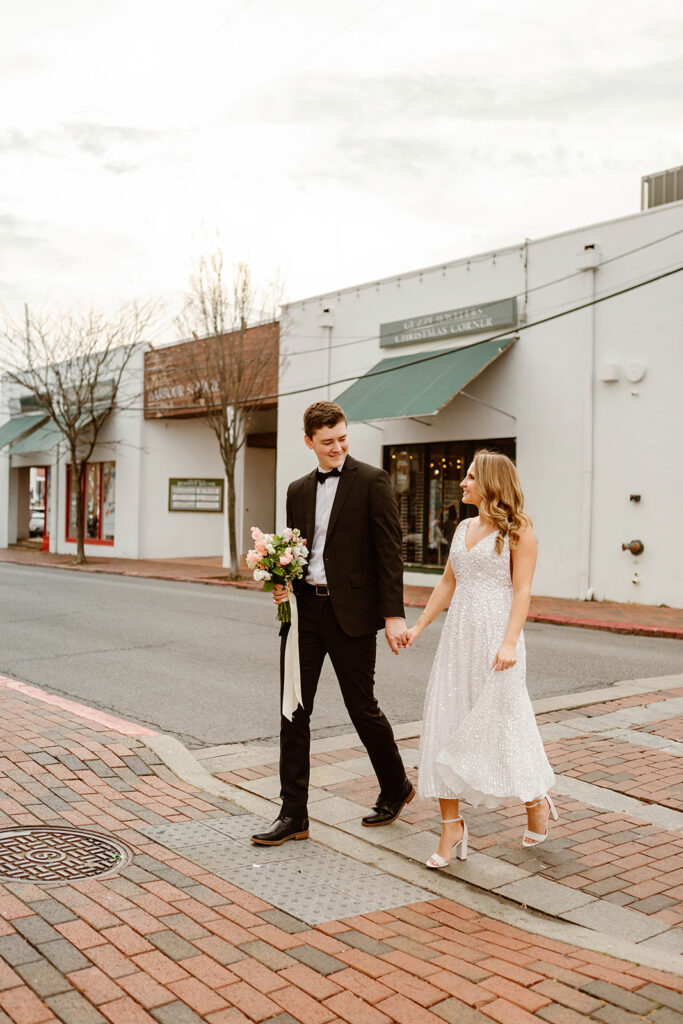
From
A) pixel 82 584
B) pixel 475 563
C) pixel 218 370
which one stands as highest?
pixel 218 370

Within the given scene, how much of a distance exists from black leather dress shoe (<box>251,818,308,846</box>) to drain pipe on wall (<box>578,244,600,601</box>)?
12.2 metres

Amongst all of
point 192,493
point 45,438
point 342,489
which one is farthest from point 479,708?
point 45,438

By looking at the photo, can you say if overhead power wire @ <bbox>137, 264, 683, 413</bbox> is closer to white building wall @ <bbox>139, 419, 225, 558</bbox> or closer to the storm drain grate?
white building wall @ <bbox>139, 419, 225, 558</bbox>

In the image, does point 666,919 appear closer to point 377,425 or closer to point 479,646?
point 479,646

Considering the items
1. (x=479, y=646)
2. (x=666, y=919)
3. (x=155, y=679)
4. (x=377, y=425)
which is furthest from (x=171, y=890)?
(x=377, y=425)

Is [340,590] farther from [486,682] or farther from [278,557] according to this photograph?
[486,682]

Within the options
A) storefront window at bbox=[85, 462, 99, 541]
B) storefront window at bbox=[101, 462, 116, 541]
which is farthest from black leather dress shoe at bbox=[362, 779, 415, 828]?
storefront window at bbox=[85, 462, 99, 541]

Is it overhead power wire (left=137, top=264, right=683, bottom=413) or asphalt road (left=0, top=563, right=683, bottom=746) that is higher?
overhead power wire (left=137, top=264, right=683, bottom=413)

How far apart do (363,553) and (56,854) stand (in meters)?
1.82

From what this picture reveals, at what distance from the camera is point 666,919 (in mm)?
3574

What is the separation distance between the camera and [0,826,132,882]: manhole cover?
148 inches

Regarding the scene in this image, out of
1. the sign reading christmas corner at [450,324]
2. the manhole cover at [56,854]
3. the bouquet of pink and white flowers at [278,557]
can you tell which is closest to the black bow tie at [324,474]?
the bouquet of pink and white flowers at [278,557]

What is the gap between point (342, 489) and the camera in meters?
4.40

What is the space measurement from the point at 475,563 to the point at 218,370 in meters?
18.2
